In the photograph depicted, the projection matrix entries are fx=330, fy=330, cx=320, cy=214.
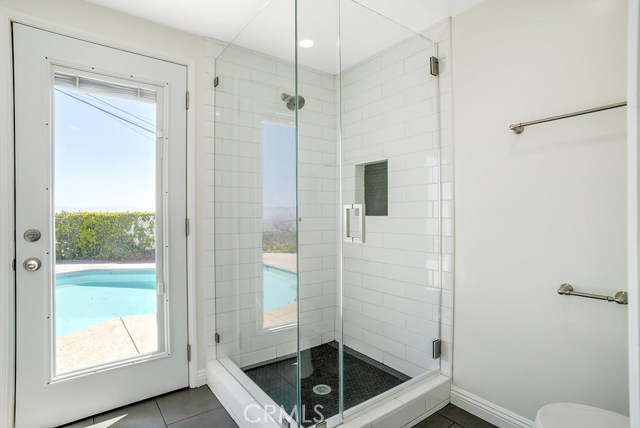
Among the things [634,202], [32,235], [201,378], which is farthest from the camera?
[201,378]

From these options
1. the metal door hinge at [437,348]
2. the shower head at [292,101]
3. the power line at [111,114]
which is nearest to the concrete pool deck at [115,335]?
the shower head at [292,101]

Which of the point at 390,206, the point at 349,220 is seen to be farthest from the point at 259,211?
the point at 390,206

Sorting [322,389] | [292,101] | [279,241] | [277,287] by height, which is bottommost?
[322,389]

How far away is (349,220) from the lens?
71.2 inches

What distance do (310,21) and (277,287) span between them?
136cm

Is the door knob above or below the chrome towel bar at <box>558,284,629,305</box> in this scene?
above

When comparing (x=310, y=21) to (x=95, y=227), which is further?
(x=95, y=227)

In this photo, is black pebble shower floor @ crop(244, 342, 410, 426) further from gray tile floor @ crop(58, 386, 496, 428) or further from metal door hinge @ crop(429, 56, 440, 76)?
metal door hinge @ crop(429, 56, 440, 76)

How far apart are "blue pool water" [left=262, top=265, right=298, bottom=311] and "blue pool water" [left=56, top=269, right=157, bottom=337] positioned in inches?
Result: 32.0

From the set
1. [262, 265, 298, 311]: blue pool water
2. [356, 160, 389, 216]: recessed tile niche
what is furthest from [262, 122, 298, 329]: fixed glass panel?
[356, 160, 389, 216]: recessed tile niche

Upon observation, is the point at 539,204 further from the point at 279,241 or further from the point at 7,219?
the point at 7,219

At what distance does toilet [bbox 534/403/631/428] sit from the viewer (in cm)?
122

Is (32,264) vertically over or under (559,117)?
under

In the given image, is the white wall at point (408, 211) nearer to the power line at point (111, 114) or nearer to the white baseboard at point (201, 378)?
the white baseboard at point (201, 378)
